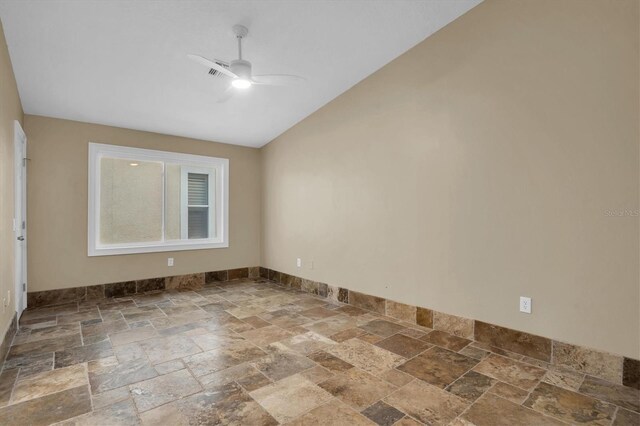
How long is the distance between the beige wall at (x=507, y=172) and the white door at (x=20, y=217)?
142 inches

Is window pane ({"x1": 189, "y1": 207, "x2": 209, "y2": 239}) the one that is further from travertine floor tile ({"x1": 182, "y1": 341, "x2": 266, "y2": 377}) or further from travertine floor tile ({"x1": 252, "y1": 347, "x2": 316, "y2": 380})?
travertine floor tile ({"x1": 252, "y1": 347, "x2": 316, "y2": 380})

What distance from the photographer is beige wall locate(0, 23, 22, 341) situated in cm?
251

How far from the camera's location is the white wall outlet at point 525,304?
255 cm

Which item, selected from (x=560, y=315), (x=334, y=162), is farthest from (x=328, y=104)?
(x=560, y=315)

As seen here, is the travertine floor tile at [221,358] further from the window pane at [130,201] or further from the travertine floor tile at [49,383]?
the window pane at [130,201]

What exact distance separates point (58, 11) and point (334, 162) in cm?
306

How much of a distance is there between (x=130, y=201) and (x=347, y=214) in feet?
10.9

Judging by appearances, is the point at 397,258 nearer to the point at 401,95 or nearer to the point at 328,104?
the point at 401,95

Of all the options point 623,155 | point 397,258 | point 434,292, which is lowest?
point 434,292

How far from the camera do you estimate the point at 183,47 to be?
2.97 metres

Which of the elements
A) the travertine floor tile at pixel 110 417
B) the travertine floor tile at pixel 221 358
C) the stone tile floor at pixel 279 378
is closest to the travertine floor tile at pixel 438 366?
the stone tile floor at pixel 279 378

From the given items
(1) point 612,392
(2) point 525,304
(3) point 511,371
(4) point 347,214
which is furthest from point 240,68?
(1) point 612,392

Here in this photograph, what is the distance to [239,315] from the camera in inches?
145

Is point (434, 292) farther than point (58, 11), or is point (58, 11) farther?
point (434, 292)
